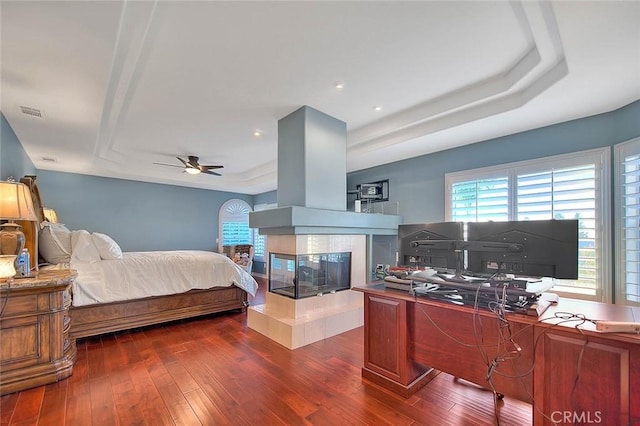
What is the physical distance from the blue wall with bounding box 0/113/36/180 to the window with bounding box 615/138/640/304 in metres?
6.51

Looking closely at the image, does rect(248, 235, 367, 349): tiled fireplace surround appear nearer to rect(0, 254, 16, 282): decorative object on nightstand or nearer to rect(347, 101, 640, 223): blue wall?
rect(347, 101, 640, 223): blue wall

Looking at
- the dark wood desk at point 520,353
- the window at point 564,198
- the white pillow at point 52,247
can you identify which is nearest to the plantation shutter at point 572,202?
the window at point 564,198

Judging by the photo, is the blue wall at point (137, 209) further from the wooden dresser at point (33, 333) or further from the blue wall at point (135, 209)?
the wooden dresser at point (33, 333)

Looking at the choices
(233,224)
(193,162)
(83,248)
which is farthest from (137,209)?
(83,248)

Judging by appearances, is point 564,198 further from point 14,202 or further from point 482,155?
point 14,202

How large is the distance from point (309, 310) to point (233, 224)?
5389 millimetres

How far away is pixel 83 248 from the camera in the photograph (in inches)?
133

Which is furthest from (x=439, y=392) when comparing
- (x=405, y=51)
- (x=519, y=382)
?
(x=405, y=51)

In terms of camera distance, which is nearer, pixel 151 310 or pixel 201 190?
pixel 151 310

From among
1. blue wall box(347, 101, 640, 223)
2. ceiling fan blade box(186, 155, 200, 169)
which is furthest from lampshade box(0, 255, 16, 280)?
blue wall box(347, 101, 640, 223)

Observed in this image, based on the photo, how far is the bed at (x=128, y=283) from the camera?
10.5 feet

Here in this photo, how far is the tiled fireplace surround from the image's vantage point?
316 centimetres

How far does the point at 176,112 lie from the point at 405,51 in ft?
8.82

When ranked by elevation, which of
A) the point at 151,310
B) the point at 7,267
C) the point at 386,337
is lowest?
the point at 151,310
